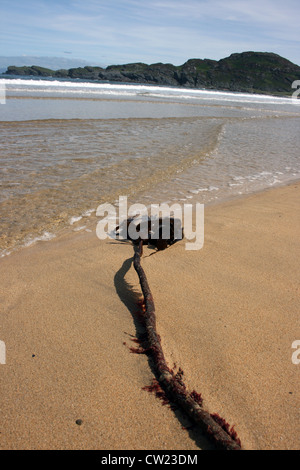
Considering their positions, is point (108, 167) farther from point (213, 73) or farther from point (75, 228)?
point (213, 73)

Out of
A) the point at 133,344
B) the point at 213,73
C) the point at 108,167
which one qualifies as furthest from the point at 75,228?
the point at 213,73

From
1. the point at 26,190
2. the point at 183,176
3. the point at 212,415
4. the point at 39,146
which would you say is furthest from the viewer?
A: the point at 39,146

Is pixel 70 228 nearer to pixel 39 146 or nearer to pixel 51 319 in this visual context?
pixel 51 319

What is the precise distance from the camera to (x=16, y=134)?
10.0 metres

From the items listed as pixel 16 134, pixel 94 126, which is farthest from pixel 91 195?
pixel 94 126

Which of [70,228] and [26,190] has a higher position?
[26,190]

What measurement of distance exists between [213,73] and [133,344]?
104163mm

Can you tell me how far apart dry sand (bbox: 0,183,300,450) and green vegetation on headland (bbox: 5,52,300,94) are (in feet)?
263

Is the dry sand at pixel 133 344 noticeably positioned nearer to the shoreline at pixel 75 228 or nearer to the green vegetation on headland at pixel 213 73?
the shoreline at pixel 75 228

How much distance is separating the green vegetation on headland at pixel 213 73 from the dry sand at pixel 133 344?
80.3m

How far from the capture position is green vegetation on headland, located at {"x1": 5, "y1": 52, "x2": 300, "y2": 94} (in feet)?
269

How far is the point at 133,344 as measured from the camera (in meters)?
2.41

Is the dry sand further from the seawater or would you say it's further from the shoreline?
the seawater
